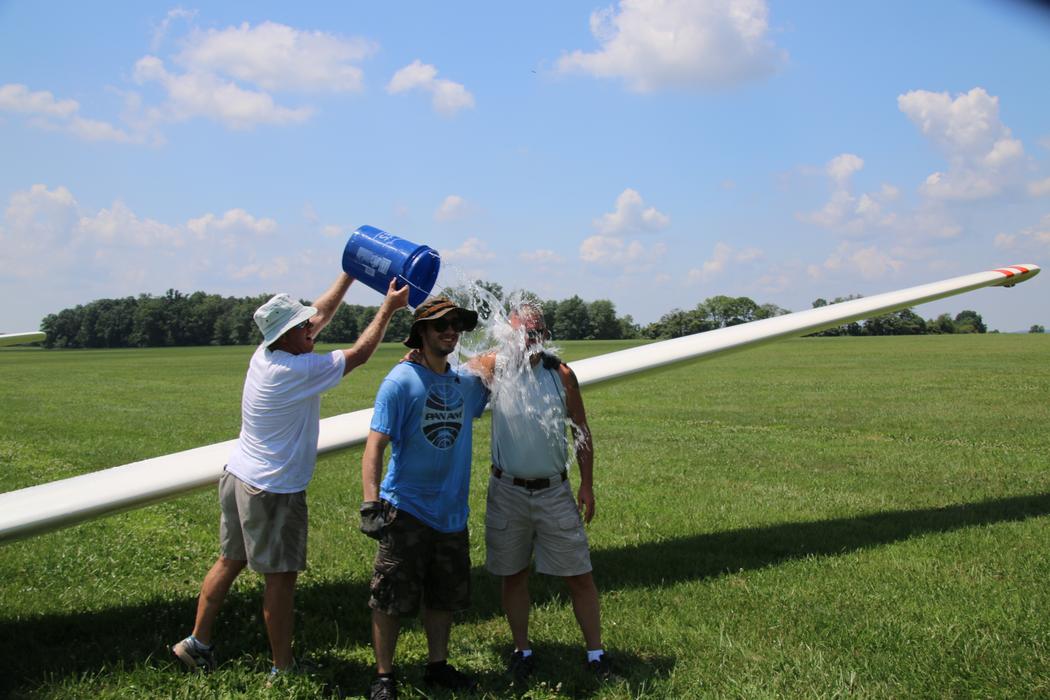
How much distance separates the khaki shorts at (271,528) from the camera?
3.74 meters

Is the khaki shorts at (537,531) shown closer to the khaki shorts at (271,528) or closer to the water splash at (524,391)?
the water splash at (524,391)

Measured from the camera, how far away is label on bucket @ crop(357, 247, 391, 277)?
4281 millimetres

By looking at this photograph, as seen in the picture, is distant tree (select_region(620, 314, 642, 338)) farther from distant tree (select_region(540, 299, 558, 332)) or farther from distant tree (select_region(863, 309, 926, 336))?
distant tree (select_region(540, 299, 558, 332))

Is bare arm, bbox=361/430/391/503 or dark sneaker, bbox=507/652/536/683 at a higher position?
bare arm, bbox=361/430/391/503

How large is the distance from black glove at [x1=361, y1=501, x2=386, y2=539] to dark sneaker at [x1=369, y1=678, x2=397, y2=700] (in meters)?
0.69

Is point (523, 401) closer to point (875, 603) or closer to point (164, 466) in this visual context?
point (164, 466)

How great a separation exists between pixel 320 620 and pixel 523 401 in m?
2.04

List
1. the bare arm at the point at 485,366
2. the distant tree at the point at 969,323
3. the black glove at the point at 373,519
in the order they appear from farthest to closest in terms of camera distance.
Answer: the distant tree at the point at 969,323 → the bare arm at the point at 485,366 → the black glove at the point at 373,519

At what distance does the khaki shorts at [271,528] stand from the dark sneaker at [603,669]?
149 centimetres

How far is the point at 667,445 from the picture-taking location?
1120 cm

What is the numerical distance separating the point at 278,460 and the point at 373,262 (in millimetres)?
1198

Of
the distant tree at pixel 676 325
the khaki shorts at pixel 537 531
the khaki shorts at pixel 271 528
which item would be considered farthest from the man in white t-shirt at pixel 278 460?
the distant tree at pixel 676 325

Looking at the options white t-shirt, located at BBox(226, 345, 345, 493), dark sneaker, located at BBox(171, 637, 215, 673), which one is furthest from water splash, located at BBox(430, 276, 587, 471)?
dark sneaker, located at BBox(171, 637, 215, 673)

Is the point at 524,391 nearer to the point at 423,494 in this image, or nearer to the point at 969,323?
the point at 423,494
